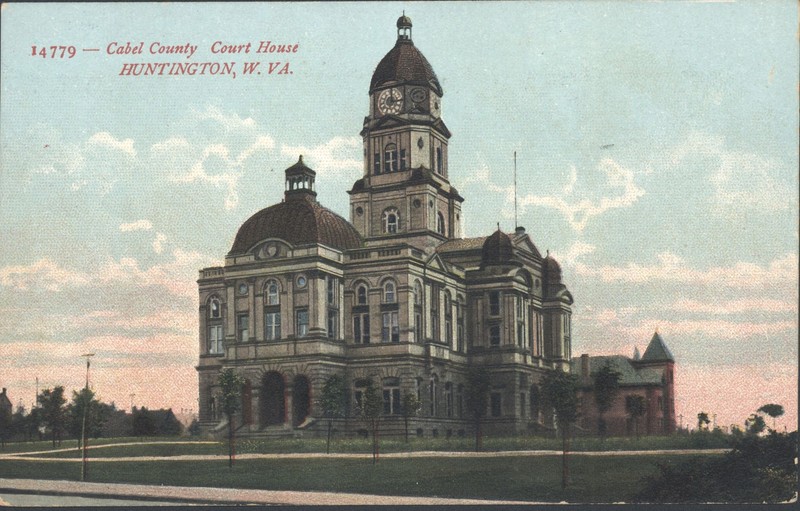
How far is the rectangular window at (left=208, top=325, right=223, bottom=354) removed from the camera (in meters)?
71.9

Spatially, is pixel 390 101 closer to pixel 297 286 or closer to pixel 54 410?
pixel 297 286

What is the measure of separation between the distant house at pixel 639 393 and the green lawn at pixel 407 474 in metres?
33.8

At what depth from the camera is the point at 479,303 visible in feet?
259

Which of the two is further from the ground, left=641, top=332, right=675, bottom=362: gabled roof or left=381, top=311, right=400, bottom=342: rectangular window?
left=381, top=311, right=400, bottom=342: rectangular window

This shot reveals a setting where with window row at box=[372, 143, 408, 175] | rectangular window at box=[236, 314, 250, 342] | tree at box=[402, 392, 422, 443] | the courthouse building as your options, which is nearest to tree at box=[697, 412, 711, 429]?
tree at box=[402, 392, 422, 443]

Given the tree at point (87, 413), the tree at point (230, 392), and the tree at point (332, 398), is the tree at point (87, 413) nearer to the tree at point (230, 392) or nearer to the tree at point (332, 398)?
the tree at point (230, 392)

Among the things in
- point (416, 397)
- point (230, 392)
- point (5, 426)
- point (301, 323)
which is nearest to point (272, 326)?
point (301, 323)

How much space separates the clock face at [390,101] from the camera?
7762 cm

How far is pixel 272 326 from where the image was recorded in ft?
227

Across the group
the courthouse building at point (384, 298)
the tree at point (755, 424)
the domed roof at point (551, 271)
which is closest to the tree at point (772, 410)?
the tree at point (755, 424)

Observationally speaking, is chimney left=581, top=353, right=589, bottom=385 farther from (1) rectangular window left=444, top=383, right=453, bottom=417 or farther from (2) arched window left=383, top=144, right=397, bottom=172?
(2) arched window left=383, top=144, right=397, bottom=172

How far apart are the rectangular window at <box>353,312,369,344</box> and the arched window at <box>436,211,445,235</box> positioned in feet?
42.2

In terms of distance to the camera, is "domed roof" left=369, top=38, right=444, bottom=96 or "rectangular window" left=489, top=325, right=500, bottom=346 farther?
"rectangular window" left=489, top=325, right=500, bottom=346

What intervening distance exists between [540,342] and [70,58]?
163 feet
